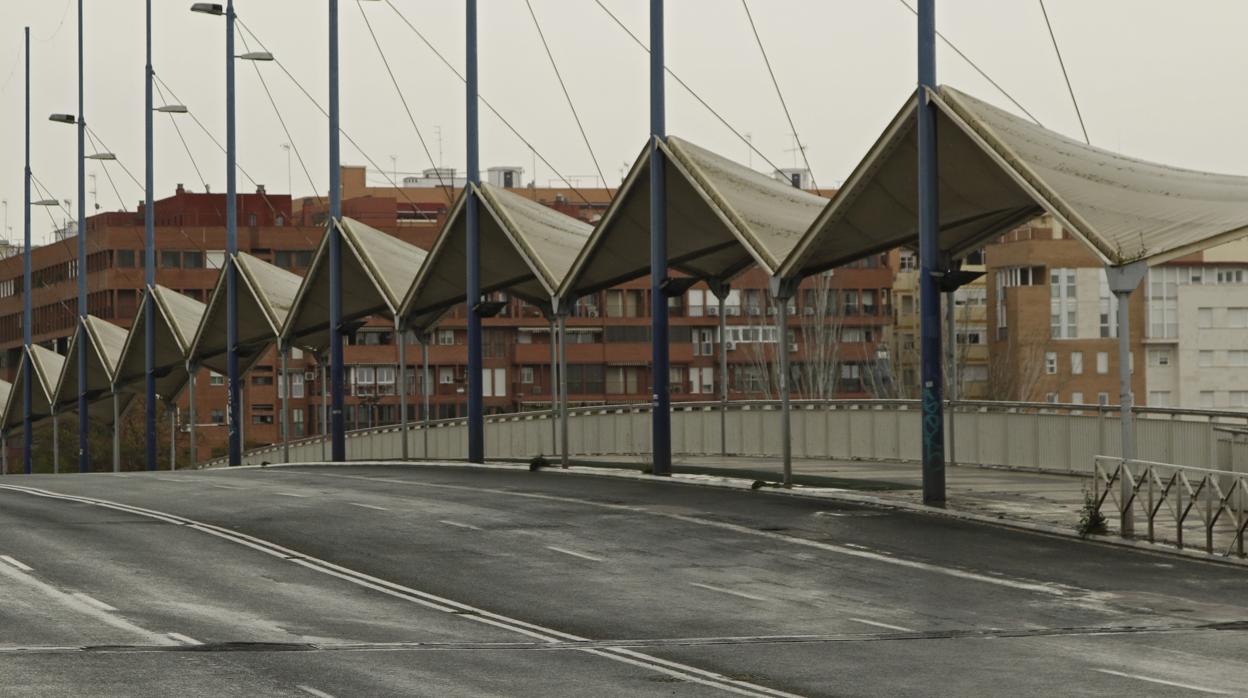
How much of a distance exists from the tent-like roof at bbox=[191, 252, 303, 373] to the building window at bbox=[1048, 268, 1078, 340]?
9009 cm

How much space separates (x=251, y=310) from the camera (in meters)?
69.8

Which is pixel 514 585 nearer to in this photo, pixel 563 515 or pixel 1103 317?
pixel 563 515

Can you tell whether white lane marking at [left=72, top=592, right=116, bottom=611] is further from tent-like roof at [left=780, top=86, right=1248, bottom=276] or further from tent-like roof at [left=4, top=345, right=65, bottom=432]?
tent-like roof at [left=4, top=345, right=65, bottom=432]

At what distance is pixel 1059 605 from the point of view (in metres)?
21.9

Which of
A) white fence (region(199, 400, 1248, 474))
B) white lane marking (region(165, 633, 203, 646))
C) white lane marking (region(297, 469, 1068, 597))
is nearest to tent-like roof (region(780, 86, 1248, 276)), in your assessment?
white fence (region(199, 400, 1248, 474))

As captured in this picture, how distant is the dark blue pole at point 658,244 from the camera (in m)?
42.6

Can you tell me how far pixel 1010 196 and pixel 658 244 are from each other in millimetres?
10485

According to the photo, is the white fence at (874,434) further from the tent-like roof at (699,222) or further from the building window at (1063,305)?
the building window at (1063,305)

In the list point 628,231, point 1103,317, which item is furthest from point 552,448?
point 1103,317

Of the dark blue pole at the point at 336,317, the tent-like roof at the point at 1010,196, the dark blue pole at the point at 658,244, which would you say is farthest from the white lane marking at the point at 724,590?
the dark blue pole at the point at 336,317

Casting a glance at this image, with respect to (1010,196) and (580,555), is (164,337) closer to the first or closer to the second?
(1010,196)

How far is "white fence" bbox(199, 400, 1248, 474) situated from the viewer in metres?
34.8

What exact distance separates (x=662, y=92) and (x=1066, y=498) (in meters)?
14.6

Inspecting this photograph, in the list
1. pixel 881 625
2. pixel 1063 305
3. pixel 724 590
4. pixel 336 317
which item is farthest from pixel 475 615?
pixel 1063 305
